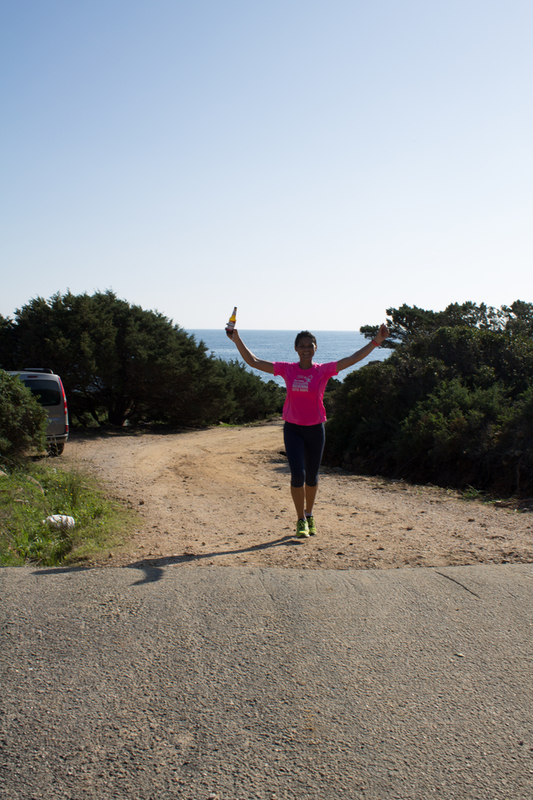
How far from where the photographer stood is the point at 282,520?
279 inches

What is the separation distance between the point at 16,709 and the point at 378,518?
5.19 meters

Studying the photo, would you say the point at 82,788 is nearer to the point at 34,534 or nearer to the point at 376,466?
the point at 34,534

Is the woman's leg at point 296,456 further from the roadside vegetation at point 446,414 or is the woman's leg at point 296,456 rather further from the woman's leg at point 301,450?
the roadside vegetation at point 446,414

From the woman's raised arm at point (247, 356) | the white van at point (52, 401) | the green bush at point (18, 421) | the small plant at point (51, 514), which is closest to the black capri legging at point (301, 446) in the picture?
the woman's raised arm at point (247, 356)

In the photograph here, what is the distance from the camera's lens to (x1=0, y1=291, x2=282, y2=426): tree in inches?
765

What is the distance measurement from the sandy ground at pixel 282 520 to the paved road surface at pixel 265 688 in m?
0.89

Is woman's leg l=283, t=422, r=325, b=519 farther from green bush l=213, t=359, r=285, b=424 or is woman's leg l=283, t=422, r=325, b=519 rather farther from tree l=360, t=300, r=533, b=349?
green bush l=213, t=359, r=285, b=424

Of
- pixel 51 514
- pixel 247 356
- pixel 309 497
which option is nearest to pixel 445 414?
pixel 309 497

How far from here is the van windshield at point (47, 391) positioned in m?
13.0

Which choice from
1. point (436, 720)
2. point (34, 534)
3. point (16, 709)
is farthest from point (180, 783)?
point (34, 534)

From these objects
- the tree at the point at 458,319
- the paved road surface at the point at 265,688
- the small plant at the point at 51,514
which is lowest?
the small plant at the point at 51,514

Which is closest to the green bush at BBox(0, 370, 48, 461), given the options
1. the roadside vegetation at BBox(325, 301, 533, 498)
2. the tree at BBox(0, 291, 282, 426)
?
the roadside vegetation at BBox(325, 301, 533, 498)

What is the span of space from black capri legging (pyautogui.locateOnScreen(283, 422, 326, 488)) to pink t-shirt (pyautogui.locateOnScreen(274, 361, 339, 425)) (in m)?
0.08

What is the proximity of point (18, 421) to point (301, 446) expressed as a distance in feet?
19.9
